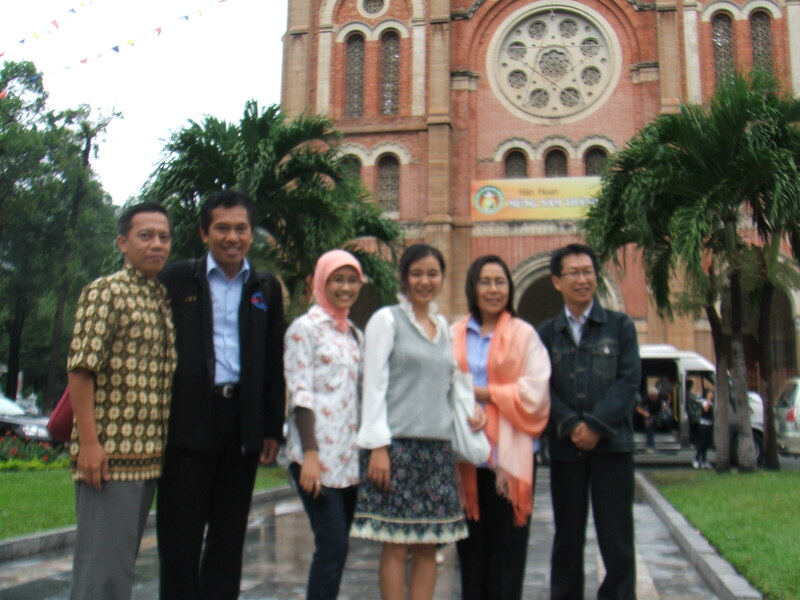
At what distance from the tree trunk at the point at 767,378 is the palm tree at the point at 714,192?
9 cm

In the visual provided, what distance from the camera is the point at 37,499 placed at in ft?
31.9

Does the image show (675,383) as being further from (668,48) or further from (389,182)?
(389,182)

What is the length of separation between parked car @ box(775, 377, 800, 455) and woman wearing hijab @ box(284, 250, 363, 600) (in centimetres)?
1405

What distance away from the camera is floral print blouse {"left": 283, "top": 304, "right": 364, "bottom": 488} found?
13.5ft

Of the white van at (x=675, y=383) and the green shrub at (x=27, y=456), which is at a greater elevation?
the white van at (x=675, y=383)

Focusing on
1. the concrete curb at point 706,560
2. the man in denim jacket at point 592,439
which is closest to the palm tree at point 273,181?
the concrete curb at point 706,560

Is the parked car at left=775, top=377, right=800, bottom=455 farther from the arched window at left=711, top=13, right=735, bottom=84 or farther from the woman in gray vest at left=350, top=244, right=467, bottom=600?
the woman in gray vest at left=350, top=244, right=467, bottom=600

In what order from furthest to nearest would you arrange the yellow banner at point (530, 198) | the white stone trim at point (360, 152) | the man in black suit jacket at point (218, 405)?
1. the white stone trim at point (360, 152)
2. the yellow banner at point (530, 198)
3. the man in black suit jacket at point (218, 405)

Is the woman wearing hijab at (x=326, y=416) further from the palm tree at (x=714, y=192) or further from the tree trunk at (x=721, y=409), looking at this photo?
the tree trunk at (x=721, y=409)

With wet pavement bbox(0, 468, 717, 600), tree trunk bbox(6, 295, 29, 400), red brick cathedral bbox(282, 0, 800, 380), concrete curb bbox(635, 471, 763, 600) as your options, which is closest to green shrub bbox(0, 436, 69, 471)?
wet pavement bbox(0, 468, 717, 600)

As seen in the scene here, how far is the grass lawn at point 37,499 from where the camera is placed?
791 cm

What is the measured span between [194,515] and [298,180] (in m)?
10.7

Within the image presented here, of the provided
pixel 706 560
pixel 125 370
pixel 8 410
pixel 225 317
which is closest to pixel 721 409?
pixel 706 560

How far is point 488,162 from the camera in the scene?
87.1 ft
